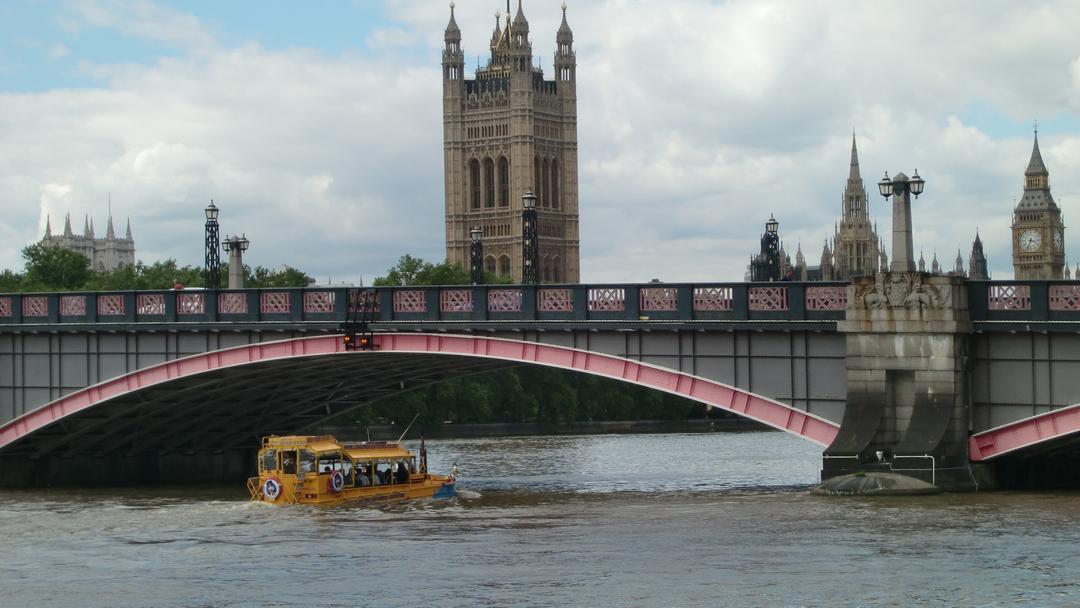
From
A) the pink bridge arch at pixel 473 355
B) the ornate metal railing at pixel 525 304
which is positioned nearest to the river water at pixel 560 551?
the pink bridge arch at pixel 473 355

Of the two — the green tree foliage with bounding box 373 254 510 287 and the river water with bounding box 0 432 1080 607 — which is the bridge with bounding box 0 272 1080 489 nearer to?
the river water with bounding box 0 432 1080 607

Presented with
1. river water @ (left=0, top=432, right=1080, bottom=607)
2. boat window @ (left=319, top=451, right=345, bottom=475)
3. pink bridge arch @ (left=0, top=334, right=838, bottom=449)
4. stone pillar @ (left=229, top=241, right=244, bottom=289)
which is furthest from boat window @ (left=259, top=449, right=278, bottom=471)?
stone pillar @ (left=229, top=241, right=244, bottom=289)

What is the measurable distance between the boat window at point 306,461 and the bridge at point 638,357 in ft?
10.7

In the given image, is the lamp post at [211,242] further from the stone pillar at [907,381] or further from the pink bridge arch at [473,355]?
the stone pillar at [907,381]

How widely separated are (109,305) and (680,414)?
87.9 m

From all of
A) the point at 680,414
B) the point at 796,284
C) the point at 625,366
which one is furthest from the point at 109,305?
the point at 680,414

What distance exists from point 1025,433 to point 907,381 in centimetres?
309

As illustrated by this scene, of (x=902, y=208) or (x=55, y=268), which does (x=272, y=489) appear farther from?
(x=55, y=268)

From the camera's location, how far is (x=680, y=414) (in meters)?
142

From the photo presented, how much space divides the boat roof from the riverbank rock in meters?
15.0

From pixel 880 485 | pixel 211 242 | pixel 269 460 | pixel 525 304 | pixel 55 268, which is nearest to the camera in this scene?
pixel 880 485

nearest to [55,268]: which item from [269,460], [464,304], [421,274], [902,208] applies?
[421,274]

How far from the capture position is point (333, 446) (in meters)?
52.7

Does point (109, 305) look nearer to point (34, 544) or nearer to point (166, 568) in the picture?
point (34, 544)
